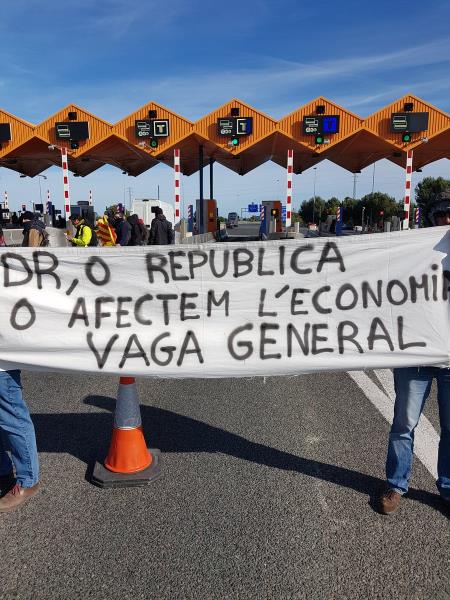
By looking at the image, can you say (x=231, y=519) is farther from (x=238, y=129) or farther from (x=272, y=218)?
(x=272, y=218)

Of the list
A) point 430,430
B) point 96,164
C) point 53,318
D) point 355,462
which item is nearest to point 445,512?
point 355,462

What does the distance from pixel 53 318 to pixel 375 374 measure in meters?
4.05

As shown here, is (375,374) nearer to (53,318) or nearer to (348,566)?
(348,566)

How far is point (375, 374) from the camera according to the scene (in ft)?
20.3

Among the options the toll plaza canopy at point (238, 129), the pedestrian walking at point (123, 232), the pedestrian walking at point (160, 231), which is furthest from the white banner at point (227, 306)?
the toll plaza canopy at point (238, 129)

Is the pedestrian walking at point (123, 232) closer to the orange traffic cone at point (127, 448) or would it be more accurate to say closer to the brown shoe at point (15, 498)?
the orange traffic cone at point (127, 448)

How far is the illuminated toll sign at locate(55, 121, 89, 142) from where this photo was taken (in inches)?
785

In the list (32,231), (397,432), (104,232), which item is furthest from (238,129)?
(397,432)

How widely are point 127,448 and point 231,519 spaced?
3.18 feet

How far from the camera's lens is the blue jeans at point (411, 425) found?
3.29m

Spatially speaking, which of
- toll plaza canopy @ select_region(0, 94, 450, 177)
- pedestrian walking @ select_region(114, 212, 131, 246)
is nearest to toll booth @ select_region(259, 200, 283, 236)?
toll plaza canopy @ select_region(0, 94, 450, 177)

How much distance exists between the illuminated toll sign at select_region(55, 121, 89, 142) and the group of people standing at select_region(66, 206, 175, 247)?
564 cm

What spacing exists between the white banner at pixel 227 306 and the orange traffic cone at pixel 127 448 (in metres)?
0.32

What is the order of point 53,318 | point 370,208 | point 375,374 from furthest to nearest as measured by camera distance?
point 370,208
point 375,374
point 53,318
